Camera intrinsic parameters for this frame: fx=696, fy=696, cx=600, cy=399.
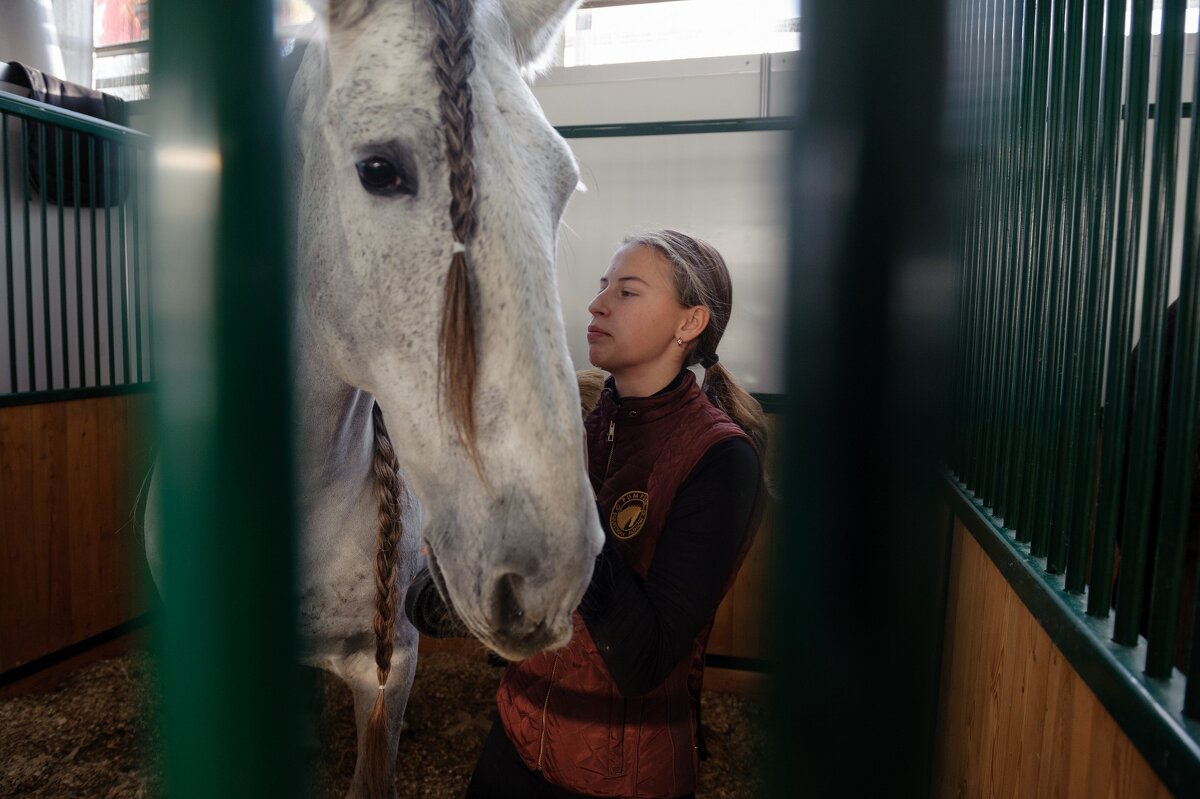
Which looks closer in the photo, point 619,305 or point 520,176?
point 520,176

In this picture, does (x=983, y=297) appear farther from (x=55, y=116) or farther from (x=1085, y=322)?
(x=55, y=116)

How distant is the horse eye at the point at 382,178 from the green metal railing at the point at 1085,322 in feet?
1.57

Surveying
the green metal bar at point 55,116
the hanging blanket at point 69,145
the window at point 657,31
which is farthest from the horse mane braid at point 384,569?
the hanging blanket at point 69,145

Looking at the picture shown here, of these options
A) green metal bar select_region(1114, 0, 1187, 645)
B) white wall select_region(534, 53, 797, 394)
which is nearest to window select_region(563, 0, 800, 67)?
white wall select_region(534, 53, 797, 394)

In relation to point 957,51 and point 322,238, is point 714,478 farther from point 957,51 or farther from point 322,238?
point 957,51

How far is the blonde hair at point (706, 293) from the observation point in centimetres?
120

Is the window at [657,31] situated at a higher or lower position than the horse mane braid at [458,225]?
higher

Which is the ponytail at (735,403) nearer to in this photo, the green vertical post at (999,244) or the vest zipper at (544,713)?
the green vertical post at (999,244)

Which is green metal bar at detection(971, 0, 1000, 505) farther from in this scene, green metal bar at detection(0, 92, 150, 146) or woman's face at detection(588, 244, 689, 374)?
green metal bar at detection(0, 92, 150, 146)

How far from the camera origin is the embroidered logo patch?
3.51ft

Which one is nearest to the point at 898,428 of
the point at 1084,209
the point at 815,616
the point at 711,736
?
the point at 815,616

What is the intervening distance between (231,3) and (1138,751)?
693mm

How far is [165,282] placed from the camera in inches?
9.5

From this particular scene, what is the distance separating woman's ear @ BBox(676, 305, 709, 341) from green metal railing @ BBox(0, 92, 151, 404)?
1670 mm
